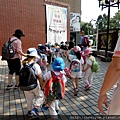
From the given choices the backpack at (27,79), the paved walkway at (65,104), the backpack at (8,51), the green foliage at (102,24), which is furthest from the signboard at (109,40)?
the green foliage at (102,24)

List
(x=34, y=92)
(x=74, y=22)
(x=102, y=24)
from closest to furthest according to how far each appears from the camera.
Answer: (x=34, y=92), (x=74, y=22), (x=102, y=24)

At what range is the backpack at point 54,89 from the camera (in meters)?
2.39

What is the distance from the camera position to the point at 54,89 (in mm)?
2439

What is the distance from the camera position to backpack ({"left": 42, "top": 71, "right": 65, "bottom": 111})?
94.2 inches

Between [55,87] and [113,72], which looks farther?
[55,87]

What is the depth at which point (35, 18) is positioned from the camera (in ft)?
38.7

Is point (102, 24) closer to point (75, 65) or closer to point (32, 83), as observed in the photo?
point (75, 65)

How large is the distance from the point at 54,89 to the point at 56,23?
38.5ft

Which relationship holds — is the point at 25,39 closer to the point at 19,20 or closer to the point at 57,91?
the point at 19,20

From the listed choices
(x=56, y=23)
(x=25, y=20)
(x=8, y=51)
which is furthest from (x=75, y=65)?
(x=56, y=23)

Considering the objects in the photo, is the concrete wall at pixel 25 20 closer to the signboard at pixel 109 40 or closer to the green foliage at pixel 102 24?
the signboard at pixel 109 40

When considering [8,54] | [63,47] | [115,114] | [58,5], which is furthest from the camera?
[58,5]

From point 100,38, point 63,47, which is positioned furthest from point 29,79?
point 100,38

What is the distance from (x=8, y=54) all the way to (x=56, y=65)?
5.84 feet
